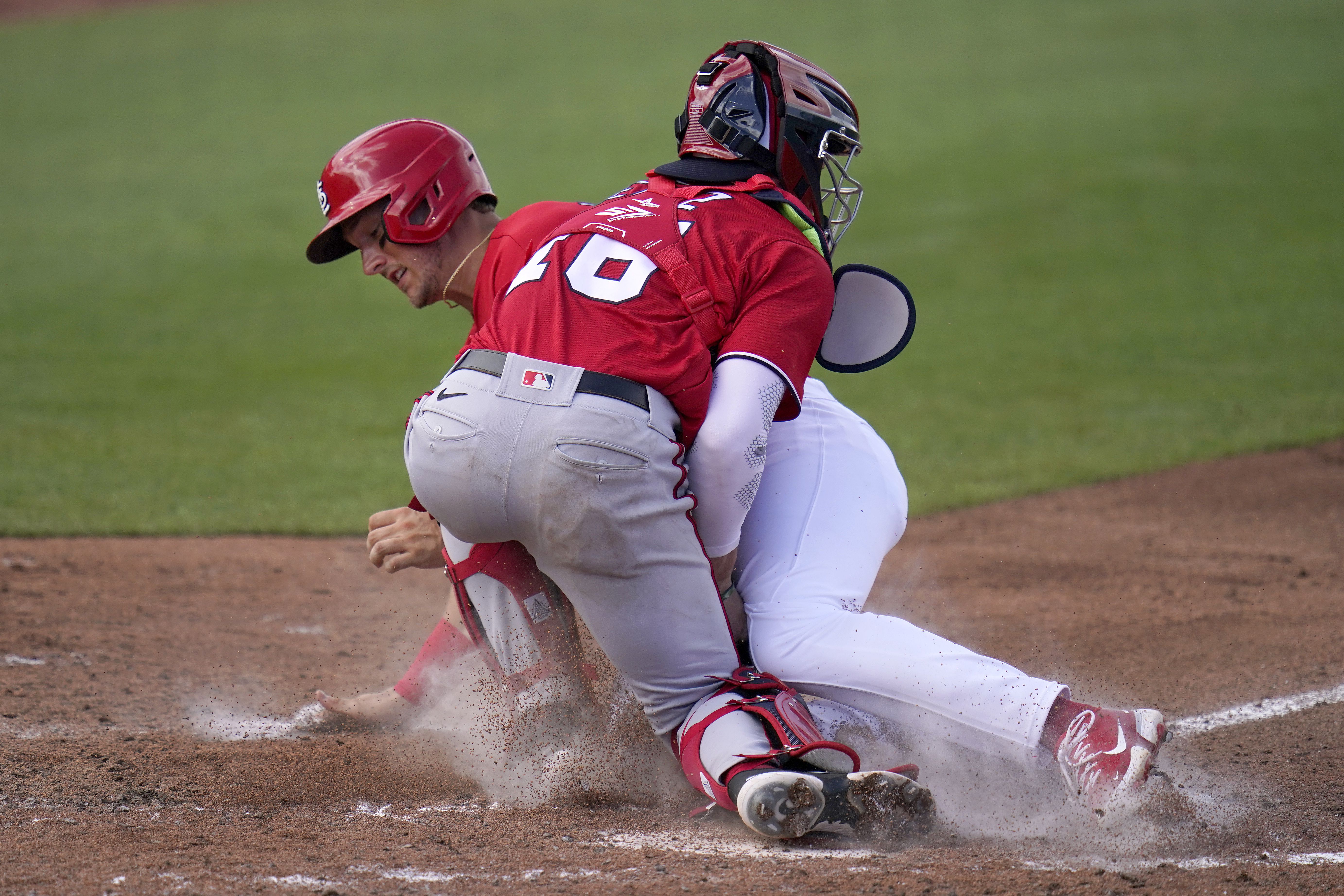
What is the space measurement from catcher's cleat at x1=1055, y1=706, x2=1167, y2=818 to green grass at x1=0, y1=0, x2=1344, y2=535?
10.9 feet

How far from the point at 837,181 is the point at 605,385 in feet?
3.52

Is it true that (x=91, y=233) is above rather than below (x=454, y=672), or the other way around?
above

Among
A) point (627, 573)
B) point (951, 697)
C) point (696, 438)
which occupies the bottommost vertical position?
point (951, 697)

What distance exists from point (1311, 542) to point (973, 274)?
20.7ft

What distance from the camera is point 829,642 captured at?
277 centimetres

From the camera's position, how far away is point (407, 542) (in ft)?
10.1

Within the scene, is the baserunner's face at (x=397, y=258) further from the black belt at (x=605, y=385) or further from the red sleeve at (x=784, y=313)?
the red sleeve at (x=784, y=313)

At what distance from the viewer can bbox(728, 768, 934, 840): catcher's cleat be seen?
2.46 meters

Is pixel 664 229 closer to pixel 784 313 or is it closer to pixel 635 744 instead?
pixel 784 313

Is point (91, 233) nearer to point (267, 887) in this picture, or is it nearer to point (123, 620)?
point (123, 620)

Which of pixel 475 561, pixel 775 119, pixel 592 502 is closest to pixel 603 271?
pixel 592 502

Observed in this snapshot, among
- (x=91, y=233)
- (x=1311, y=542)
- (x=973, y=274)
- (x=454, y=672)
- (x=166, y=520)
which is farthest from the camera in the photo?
(x=91, y=233)

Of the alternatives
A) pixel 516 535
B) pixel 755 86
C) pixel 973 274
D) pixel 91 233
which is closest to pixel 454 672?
pixel 516 535

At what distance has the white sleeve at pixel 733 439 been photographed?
262 centimetres
